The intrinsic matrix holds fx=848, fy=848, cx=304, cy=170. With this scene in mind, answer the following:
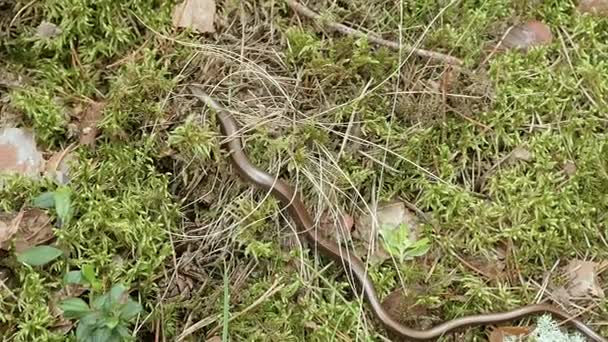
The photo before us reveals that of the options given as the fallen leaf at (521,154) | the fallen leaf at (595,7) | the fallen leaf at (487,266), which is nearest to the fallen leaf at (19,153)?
the fallen leaf at (487,266)

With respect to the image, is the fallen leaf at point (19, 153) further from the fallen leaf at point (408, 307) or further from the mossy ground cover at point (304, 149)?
the fallen leaf at point (408, 307)

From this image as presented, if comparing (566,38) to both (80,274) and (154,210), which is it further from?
(80,274)

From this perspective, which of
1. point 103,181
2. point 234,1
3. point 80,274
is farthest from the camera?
point 234,1

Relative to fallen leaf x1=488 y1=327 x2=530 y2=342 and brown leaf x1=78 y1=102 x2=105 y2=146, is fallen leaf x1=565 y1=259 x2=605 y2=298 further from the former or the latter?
brown leaf x1=78 y1=102 x2=105 y2=146

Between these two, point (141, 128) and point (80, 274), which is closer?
point (80, 274)

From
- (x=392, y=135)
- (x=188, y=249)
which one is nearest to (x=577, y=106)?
(x=392, y=135)
